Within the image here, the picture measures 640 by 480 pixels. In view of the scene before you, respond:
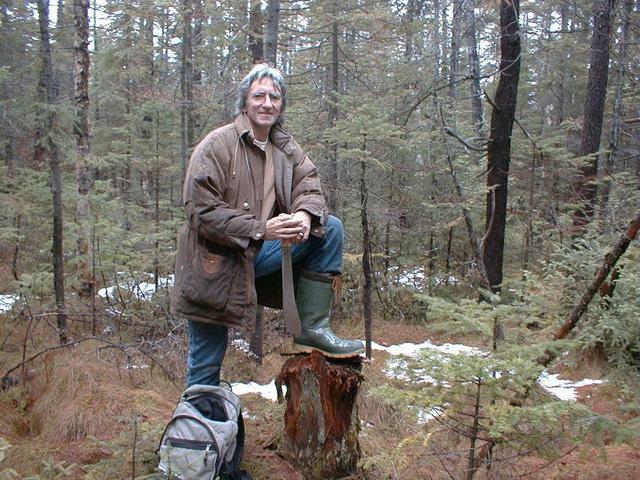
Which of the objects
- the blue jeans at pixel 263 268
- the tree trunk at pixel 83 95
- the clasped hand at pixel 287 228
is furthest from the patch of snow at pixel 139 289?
the clasped hand at pixel 287 228

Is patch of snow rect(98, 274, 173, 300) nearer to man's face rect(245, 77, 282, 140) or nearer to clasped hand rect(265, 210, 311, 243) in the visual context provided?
man's face rect(245, 77, 282, 140)

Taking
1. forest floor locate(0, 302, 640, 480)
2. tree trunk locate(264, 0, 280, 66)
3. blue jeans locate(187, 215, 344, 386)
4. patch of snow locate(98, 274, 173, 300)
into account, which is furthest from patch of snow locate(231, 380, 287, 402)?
tree trunk locate(264, 0, 280, 66)

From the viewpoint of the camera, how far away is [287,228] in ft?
8.62

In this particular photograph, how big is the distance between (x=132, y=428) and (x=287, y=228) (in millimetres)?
1619

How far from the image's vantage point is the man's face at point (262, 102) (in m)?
2.86

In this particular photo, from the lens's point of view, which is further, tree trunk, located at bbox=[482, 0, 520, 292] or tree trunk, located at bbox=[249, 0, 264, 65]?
tree trunk, located at bbox=[249, 0, 264, 65]

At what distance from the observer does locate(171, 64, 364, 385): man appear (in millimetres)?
2650

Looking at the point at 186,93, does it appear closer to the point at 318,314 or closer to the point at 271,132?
the point at 271,132

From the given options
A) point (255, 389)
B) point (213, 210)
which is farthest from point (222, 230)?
point (255, 389)

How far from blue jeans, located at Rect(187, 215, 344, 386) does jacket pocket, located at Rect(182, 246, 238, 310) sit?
26 cm

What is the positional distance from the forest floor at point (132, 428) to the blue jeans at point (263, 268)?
1.48 feet

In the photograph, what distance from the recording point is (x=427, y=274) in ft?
37.9

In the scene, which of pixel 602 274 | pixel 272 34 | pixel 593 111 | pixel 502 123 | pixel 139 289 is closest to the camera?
pixel 602 274

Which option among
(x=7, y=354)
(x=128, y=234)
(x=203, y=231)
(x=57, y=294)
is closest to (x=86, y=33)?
(x=128, y=234)
